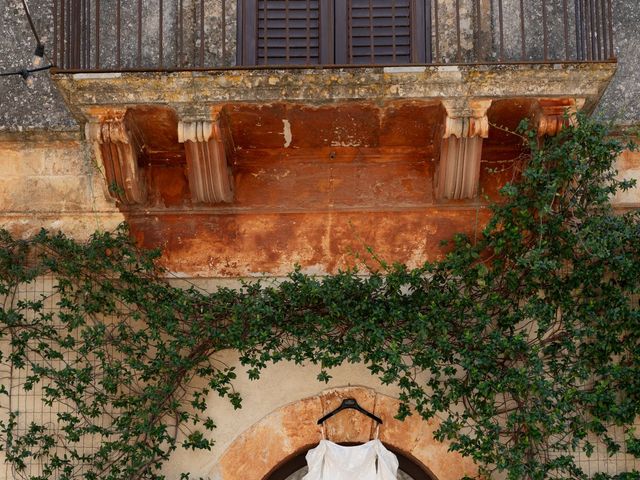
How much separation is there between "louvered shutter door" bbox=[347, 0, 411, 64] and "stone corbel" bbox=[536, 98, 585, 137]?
998 mm

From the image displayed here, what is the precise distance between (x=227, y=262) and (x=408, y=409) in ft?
4.62

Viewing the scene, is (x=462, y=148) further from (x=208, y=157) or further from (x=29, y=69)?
(x=29, y=69)

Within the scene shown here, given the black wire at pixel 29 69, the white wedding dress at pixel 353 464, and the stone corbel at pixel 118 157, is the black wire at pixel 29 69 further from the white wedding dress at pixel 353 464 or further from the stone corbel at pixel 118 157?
the white wedding dress at pixel 353 464

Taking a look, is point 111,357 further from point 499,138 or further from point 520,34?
point 520,34

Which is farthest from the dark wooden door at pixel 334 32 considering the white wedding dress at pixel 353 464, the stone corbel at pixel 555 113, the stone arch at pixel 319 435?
the white wedding dress at pixel 353 464

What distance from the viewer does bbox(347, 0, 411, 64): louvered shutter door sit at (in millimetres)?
6645

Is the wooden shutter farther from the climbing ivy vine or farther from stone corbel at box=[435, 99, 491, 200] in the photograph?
the climbing ivy vine

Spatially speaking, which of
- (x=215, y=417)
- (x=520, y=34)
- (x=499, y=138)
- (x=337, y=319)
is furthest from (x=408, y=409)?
(x=520, y=34)

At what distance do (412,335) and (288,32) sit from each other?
79.5 inches

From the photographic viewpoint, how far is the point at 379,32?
6672mm

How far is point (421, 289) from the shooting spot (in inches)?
248

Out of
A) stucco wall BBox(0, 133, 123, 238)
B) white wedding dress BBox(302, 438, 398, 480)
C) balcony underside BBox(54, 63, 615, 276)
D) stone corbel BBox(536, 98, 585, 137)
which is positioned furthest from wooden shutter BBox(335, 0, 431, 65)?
white wedding dress BBox(302, 438, 398, 480)

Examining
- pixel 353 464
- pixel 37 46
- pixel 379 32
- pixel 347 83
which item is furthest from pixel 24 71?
pixel 353 464

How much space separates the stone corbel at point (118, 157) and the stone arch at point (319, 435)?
5.18 feet
